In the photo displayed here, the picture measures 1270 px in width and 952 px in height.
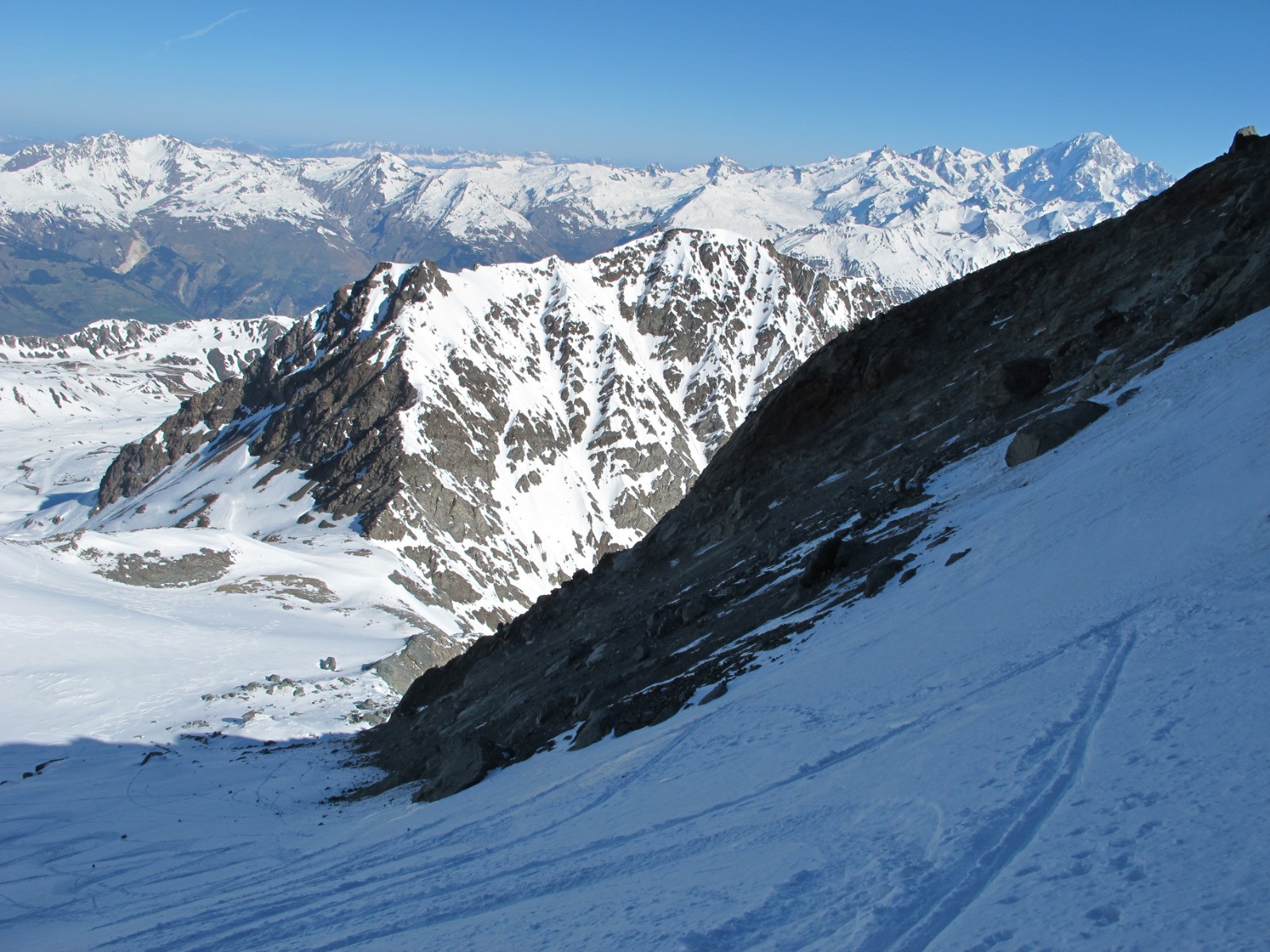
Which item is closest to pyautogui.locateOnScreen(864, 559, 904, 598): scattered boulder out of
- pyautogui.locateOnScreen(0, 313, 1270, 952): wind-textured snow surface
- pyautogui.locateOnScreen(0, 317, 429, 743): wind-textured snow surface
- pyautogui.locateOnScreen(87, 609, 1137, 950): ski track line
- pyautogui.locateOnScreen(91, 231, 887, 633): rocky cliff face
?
pyautogui.locateOnScreen(0, 313, 1270, 952): wind-textured snow surface

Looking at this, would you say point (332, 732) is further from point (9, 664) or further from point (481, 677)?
point (9, 664)

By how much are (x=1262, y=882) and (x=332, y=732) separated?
137 feet

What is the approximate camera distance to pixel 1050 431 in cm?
1873

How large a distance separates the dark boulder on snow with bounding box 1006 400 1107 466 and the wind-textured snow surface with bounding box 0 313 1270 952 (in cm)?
51

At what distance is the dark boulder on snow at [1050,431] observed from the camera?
18.7m

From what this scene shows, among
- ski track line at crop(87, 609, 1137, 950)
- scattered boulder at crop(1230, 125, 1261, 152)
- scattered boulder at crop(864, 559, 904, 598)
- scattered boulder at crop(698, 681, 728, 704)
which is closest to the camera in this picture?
ski track line at crop(87, 609, 1137, 950)

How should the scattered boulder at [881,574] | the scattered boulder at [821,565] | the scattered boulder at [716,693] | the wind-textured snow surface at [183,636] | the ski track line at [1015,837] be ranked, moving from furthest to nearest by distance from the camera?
the wind-textured snow surface at [183,636], the scattered boulder at [821,565], the scattered boulder at [881,574], the scattered boulder at [716,693], the ski track line at [1015,837]

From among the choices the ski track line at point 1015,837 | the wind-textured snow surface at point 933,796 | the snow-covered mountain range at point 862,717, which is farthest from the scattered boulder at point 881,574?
the ski track line at point 1015,837

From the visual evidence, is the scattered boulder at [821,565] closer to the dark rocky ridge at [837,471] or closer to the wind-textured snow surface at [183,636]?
the dark rocky ridge at [837,471]

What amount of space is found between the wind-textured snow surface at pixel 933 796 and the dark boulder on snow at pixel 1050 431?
511 mm

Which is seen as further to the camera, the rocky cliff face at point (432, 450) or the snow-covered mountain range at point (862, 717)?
the rocky cliff face at point (432, 450)

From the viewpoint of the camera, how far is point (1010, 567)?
13.0 m

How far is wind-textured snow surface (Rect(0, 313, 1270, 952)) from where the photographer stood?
5.29 m

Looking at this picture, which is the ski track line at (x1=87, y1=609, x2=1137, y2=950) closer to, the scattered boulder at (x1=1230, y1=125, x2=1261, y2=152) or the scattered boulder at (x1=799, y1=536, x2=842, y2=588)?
the scattered boulder at (x1=799, y1=536, x2=842, y2=588)
